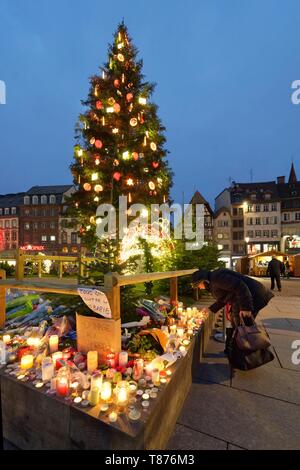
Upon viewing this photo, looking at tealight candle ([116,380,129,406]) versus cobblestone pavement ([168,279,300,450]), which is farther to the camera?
cobblestone pavement ([168,279,300,450])

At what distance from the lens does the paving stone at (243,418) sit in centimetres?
232

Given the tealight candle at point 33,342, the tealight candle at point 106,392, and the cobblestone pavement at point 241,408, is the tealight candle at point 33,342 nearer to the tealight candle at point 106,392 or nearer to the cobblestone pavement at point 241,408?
the tealight candle at point 106,392

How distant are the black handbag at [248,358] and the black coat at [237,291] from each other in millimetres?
501

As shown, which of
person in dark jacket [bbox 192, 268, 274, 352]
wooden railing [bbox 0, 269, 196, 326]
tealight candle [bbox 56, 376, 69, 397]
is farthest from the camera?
person in dark jacket [bbox 192, 268, 274, 352]

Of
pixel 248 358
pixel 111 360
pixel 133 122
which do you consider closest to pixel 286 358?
pixel 248 358

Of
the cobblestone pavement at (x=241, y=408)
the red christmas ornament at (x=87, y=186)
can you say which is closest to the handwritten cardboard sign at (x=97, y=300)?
the cobblestone pavement at (x=241, y=408)

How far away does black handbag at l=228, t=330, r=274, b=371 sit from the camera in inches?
131

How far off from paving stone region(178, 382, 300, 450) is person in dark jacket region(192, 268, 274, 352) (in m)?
0.94

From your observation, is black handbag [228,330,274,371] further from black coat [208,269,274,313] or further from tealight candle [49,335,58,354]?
tealight candle [49,335,58,354]

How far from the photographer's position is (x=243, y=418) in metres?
2.61

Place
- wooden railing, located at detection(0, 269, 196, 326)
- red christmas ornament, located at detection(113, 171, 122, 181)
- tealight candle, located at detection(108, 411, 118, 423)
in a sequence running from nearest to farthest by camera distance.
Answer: tealight candle, located at detection(108, 411, 118, 423) < wooden railing, located at detection(0, 269, 196, 326) < red christmas ornament, located at detection(113, 171, 122, 181)

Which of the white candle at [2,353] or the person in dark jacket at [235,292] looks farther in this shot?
the person in dark jacket at [235,292]

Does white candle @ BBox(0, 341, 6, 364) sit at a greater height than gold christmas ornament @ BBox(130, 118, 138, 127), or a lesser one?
lesser

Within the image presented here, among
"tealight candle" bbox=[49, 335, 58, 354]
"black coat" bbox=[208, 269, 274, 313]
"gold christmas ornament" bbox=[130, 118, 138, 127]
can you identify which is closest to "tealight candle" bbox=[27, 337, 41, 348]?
"tealight candle" bbox=[49, 335, 58, 354]
